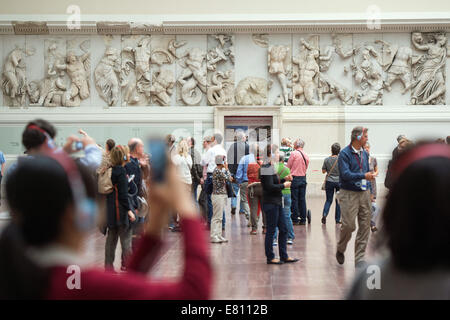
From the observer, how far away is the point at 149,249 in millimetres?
1835

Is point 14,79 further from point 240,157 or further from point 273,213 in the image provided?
point 273,213

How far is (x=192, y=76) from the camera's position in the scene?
17609 millimetres

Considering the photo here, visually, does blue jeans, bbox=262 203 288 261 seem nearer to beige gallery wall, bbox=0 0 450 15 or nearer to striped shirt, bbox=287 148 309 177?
striped shirt, bbox=287 148 309 177

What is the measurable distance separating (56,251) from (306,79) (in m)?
16.5

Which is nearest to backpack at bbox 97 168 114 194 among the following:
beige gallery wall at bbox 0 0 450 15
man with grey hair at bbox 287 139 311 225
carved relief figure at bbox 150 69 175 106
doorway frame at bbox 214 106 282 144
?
man with grey hair at bbox 287 139 311 225

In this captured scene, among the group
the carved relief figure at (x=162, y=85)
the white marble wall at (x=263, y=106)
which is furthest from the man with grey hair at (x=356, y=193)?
the carved relief figure at (x=162, y=85)

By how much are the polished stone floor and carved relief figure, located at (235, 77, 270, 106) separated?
7.86 metres

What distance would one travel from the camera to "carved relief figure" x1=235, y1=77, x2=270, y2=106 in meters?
17.6

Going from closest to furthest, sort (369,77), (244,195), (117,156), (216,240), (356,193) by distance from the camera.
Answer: (117,156) → (356,193) → (216,240) → (244,195) → (369,77)

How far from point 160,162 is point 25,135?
6.92 feet

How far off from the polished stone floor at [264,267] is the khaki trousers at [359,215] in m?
0.37

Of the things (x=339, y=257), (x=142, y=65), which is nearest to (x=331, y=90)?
(x=142, y=65)

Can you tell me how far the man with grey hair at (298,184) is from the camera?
35.8 ft

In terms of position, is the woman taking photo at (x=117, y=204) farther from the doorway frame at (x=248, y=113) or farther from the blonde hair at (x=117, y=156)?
the doorway frame at (x=248, y=113)
